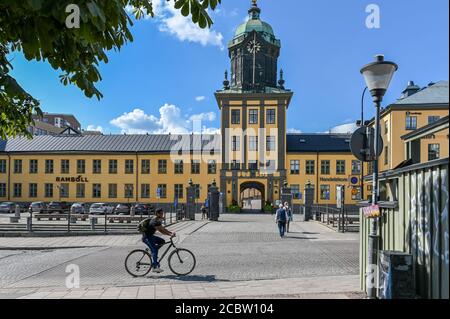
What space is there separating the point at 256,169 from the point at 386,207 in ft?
153

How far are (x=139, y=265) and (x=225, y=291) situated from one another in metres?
2.89

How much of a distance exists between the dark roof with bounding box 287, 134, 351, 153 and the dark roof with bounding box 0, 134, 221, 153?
10143mm

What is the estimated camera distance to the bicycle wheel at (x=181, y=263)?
392 inches

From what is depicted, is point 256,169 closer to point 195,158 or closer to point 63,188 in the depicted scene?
point 195,158

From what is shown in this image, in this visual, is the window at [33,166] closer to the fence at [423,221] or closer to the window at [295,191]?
the window at [295,191]

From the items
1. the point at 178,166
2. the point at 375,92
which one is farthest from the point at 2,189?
the point at 375,92

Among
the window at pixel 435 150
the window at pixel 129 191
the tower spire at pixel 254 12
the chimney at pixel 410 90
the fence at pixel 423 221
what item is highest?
the tower spire at pixel 254 12

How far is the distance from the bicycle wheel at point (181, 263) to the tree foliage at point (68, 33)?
209 inches

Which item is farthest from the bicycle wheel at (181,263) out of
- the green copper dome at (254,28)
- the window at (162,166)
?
the green copper dome at (254,28)

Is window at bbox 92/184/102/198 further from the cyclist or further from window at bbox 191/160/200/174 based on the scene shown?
the cyclist

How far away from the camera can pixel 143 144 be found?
2293 inches

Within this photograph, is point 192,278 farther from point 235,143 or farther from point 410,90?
point 410,90

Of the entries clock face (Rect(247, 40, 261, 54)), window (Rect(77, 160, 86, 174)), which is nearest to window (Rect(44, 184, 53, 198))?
window (Rect(77, 160, 86, 174))

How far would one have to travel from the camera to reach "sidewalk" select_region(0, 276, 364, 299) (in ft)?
24.3
